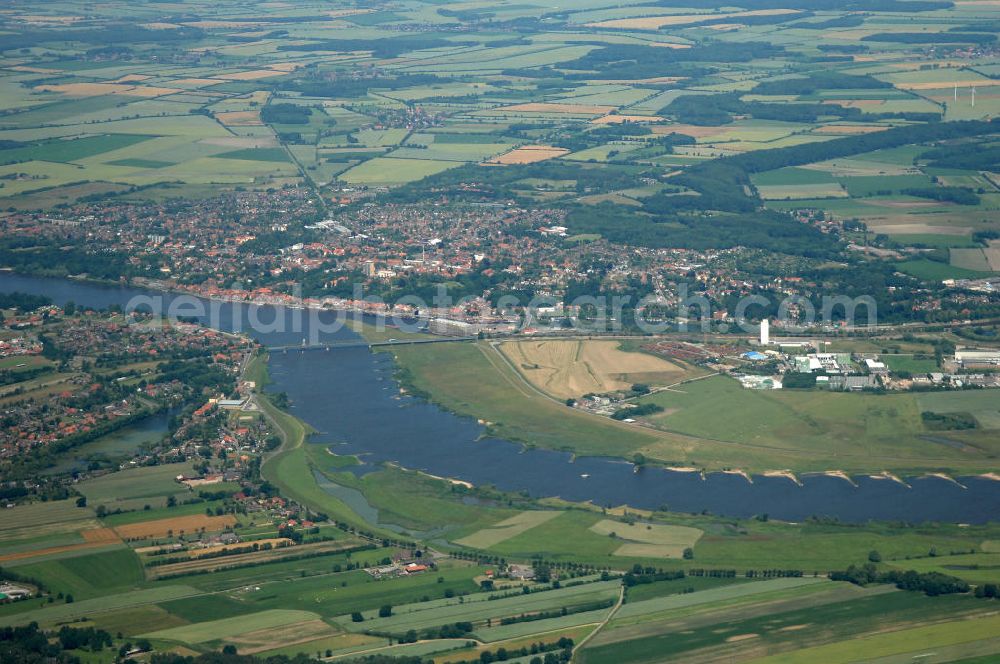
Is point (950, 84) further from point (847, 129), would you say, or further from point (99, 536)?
point (99, 536)

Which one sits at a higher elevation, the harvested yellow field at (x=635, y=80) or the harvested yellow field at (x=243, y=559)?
the harvested yellow field at (x=635, y=80)

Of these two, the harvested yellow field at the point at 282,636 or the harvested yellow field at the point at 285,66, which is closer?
the harvested yellow field at the point at 282,636

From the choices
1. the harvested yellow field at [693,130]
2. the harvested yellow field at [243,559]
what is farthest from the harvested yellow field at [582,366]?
the harvested yellow field at [693,130]

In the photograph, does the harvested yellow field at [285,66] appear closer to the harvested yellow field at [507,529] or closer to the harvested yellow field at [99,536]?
the harvested yellow field at [99,536]

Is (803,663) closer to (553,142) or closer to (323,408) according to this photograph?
(323,408)

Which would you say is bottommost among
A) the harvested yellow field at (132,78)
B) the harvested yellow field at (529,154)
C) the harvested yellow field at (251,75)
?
the harvested yellow field at (529,154)

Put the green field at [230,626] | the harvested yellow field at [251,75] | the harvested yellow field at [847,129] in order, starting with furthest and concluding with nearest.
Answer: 1. the harvested yellow field at [251,75]
2. the harvested yellow field at [847,129]
3. the green field at [230,626]
